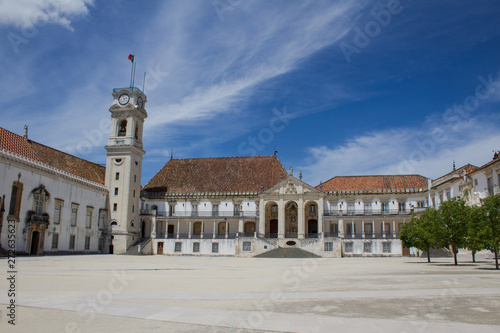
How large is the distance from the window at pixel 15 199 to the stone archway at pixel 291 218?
32.1 metres

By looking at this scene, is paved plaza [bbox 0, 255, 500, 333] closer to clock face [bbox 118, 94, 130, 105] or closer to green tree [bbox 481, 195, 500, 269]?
green tree [bbox 481, 195, 500, 269]

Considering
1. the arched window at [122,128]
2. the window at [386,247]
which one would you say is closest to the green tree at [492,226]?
the window at [386,247]

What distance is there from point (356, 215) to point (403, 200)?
6.72m

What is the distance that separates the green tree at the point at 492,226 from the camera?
73.4 feet

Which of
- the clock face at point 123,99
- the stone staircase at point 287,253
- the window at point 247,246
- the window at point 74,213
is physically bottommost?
the stone staircase at point 287,253

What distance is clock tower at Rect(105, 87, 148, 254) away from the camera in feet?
165

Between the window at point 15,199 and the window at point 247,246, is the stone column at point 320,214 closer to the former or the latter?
the window at point 247,246

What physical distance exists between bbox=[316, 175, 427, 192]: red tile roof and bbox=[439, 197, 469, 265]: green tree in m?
28.6

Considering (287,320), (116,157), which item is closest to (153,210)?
(116,157)

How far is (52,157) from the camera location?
150 ft

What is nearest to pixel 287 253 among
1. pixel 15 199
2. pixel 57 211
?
pixel 57 211

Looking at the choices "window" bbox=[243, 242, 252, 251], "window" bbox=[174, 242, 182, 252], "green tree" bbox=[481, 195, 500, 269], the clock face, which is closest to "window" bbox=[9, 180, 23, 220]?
the clock face

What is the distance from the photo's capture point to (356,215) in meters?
52.8

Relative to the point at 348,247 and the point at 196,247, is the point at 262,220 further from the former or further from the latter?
the point at 348,247
